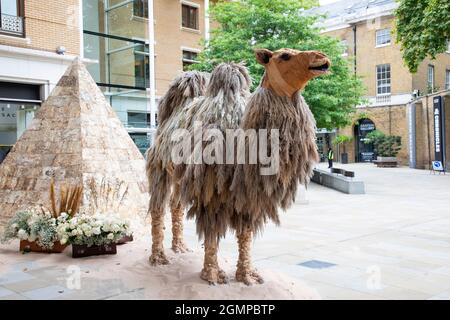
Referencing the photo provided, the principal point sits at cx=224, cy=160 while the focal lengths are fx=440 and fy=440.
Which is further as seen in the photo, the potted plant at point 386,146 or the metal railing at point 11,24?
the potted plant at point 386,146

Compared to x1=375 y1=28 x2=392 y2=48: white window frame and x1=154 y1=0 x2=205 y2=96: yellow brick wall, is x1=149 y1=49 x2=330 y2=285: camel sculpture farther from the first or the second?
x1=375 y1=28 x2=392 y2=48: white window frame

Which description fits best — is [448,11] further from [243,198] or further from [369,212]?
[243,198]

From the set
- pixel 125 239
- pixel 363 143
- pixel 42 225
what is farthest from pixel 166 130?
pixel 363 143

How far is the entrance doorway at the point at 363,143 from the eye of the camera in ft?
111

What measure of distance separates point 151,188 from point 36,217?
2.02 m

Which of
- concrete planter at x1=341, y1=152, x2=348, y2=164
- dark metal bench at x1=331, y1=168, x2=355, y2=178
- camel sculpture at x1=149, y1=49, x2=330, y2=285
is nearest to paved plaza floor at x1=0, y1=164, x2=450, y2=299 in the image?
camel sculpture at x1=149, y1=49, x2=330, y2=285

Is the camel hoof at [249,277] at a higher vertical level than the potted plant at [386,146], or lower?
lower

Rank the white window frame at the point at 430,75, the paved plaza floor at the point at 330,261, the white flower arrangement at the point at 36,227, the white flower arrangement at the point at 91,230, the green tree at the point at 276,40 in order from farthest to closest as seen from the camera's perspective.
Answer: the white window frame at the point at 430,75 → the green tree at the point at 276,40 → the white flower arrangement at the point at 36,227 → the white flower arrangement at the point at 91,230 → the paved plaza floor at the point at 330,261

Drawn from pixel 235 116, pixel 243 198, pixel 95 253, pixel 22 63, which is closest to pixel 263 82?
pixel 235 116

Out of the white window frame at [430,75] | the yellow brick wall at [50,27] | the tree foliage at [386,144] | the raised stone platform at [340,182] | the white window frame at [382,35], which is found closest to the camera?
the yellow brick wall at [50,27]

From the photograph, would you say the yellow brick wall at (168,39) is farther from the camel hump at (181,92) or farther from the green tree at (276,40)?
the camel hump at (181,92)

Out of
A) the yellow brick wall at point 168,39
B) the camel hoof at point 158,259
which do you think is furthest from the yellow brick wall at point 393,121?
the camel hoof at point 158,259

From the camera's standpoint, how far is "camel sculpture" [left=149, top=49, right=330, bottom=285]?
395cm

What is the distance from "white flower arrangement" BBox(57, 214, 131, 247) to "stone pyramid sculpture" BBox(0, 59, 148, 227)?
91cm
